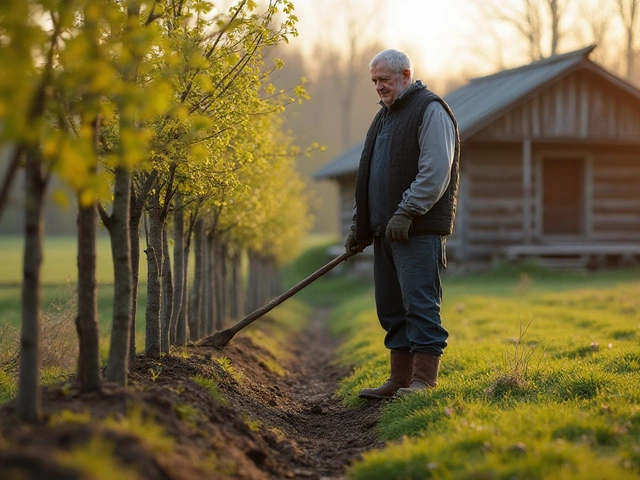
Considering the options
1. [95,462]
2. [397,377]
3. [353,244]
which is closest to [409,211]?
[353,244]

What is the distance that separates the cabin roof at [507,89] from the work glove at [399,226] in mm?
12797

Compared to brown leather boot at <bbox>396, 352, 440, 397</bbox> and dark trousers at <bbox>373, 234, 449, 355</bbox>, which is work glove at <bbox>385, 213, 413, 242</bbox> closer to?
dark trousers at <bbox>373, 234, 449, 355</bbox>

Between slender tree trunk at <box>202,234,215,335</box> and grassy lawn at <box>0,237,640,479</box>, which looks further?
slender tree trunk at <box>202,234,215,335</box>

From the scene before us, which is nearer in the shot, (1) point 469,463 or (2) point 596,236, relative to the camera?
(1) point 469,463

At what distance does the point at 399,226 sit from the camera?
557 centimetres

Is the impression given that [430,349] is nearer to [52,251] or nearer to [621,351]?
[621,351]

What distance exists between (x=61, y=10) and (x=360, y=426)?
370cm

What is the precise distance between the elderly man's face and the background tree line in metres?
0.62

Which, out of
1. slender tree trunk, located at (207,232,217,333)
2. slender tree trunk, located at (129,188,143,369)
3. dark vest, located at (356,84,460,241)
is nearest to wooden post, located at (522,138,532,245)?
slender tree trunk, located at (207,232,217,333)

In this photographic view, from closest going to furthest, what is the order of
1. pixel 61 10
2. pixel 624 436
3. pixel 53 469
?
1. pixel 53 469
2. pixel 61 10
3. pixel 624 436

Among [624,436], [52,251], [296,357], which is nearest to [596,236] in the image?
[296,357]

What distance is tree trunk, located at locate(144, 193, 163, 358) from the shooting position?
6062 millimetres

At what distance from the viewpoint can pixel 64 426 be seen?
3.37 metres

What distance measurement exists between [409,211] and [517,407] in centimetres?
159
